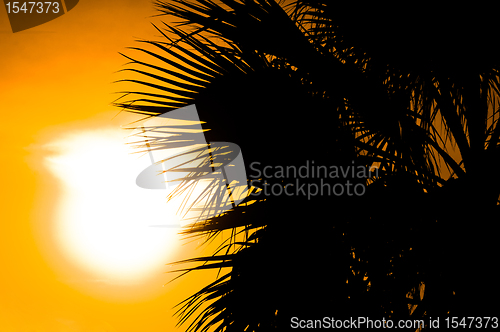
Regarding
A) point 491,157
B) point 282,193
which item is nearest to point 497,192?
point 491,157

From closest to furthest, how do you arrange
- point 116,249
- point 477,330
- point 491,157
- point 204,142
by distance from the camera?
point 477,330, point 491,157, point 204,142, point 116,249

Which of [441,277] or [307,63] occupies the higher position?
[307,63]

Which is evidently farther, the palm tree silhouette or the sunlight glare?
the sunlight glare

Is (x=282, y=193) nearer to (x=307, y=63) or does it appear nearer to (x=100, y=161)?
(x=307, y=63)

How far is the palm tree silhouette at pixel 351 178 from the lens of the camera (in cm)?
59

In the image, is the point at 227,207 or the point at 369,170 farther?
the point at 227,207

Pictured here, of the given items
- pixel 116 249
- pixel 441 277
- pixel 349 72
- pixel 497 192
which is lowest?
pixel 116 249

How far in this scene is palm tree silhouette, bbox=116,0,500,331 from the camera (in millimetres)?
587

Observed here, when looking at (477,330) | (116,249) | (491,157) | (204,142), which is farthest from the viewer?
(116,249)

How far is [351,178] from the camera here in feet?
2.17

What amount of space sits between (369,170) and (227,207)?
42 cm

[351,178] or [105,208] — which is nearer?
[351,178]

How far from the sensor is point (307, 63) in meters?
0.66

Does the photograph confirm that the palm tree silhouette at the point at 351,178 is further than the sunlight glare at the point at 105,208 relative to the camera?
No
